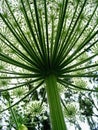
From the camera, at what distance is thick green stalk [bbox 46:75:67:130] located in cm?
449

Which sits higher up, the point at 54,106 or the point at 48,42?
the point at 48,42

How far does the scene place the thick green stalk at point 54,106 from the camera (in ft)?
14.7

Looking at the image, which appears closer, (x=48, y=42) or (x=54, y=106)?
(x=54, y=106)

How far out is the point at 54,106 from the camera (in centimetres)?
470

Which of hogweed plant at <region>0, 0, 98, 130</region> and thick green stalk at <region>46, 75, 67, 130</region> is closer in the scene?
thick green stalk at <region>46, 75, 67, 130</region>

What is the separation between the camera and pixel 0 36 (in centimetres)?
521

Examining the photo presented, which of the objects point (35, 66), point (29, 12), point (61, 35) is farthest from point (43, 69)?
point (29, 12)

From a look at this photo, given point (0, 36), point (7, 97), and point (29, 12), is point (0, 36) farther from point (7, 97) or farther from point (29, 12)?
point (7, 97)

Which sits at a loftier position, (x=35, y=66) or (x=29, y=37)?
(x=29, y=37)

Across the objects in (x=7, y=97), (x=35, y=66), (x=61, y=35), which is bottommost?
(x=7, y=97)

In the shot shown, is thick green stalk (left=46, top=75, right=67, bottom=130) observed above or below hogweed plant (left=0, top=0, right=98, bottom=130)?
below

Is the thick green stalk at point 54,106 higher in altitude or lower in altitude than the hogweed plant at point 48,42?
lower

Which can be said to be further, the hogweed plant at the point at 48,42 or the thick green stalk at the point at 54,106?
the hogweed plant at the point at 48,42

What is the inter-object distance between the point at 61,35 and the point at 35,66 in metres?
0.58
